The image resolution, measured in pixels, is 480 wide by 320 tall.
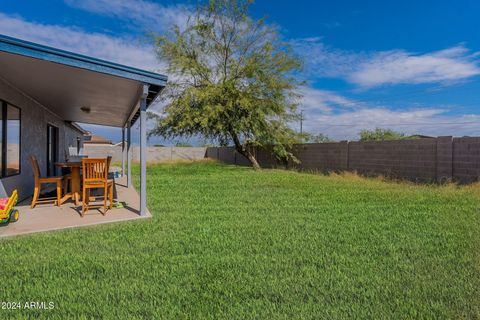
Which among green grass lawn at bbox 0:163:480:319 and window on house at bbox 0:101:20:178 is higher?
window on house at bbox 0:101:20:178

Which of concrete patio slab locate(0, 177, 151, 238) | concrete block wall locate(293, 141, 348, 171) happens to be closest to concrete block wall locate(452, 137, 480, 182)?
concrete block wall locate(293, 141, 348, 171)

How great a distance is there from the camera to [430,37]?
17.5 meters

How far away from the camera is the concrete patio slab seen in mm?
5133

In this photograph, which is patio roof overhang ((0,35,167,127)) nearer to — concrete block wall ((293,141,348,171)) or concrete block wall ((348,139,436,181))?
concrete block wall ((348,139,436,181))

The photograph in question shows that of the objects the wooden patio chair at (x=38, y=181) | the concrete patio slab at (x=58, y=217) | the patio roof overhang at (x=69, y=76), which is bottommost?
the concrete patio slab at (x=58, y=217)

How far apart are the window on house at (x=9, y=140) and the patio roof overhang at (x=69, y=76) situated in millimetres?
564

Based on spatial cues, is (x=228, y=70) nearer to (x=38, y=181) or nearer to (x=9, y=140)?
(x=9, y=140)

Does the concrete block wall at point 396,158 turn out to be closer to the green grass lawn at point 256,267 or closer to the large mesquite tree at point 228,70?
the large mesquite tree at point 228,70

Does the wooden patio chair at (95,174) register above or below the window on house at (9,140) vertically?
below

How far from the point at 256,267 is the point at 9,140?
631 centimetres

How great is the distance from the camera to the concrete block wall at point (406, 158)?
10.1m

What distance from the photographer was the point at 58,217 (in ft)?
19.5

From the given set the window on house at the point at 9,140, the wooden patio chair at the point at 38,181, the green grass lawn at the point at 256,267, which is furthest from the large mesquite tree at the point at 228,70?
the green grass lawn at the point at 256,267

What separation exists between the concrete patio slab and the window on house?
80 cm
